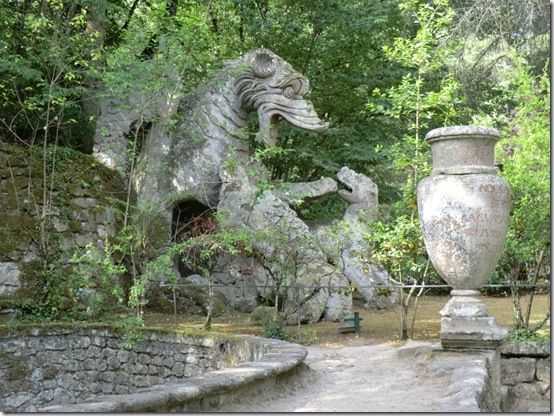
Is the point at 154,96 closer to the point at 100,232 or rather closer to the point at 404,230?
the point at 100,232

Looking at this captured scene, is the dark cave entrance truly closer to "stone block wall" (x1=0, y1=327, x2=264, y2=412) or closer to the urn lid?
"stone block wall" (x1=0, y1=327, x2=264, y2=412)

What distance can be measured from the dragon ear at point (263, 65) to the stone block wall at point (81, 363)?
15.9 ft

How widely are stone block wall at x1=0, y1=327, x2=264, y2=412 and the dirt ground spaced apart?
692 millimetres

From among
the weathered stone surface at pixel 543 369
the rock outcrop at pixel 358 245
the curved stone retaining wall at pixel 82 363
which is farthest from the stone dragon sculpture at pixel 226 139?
the weathered stone surface at pixel 543 369

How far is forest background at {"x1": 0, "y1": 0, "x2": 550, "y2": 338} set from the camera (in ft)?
27.2

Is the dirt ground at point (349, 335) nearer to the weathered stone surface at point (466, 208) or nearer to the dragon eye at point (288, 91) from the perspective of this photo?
the weathered stone surface at point (466, 208)

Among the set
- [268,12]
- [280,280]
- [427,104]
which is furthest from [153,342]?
[268,12]

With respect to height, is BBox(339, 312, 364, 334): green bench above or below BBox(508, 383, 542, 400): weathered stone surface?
above

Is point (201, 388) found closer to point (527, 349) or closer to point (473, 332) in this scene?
point (473, 332)

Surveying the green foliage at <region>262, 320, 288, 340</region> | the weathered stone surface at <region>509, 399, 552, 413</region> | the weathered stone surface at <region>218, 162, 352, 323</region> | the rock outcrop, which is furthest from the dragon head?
the weathered stone surface at <region>509, 399, 552, 413</region>

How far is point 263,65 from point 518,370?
6182 millimetres

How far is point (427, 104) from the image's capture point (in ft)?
28.5

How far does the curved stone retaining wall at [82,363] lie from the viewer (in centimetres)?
745

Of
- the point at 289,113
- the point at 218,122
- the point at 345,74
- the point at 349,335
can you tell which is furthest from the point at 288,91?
the point at 345,74
